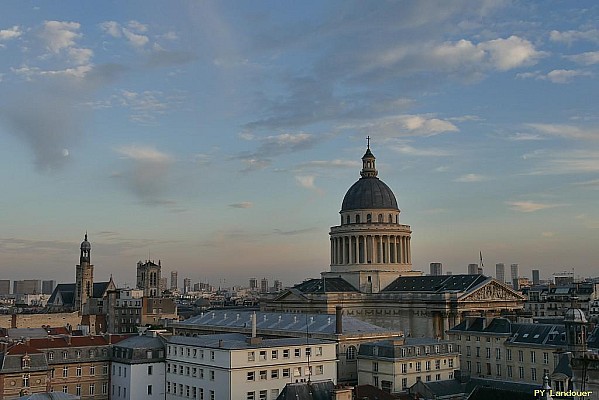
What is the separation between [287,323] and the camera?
302ft

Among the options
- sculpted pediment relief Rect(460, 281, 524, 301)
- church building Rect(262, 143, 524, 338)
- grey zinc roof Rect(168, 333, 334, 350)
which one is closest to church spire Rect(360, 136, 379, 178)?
church building Rect(262, 143, 524, 338)

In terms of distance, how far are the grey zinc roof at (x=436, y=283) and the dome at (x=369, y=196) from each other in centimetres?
1480

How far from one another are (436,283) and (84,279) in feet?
313

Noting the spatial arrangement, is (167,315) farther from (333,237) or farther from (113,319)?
(333,237)

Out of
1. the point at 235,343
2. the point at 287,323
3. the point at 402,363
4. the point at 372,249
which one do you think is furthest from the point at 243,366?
the point at 372,249

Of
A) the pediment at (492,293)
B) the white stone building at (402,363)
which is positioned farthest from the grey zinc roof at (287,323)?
the pediment at (492,293)

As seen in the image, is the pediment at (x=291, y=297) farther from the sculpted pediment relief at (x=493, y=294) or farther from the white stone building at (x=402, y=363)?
the white stone building at (x=402, y=363)

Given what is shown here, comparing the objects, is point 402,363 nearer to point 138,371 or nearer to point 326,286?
point 138,371

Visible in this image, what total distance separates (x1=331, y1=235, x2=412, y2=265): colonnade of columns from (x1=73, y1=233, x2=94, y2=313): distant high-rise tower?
72.8 metres

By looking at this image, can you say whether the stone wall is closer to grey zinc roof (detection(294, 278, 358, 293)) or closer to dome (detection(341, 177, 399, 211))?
grey zinc roof (detection(294, 278, 358, 293))

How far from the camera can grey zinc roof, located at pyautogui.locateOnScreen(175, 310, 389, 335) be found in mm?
84875

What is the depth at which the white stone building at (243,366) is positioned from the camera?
66.2m

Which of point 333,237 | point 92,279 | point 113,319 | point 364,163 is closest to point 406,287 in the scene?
point 333,237

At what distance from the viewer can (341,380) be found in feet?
256
